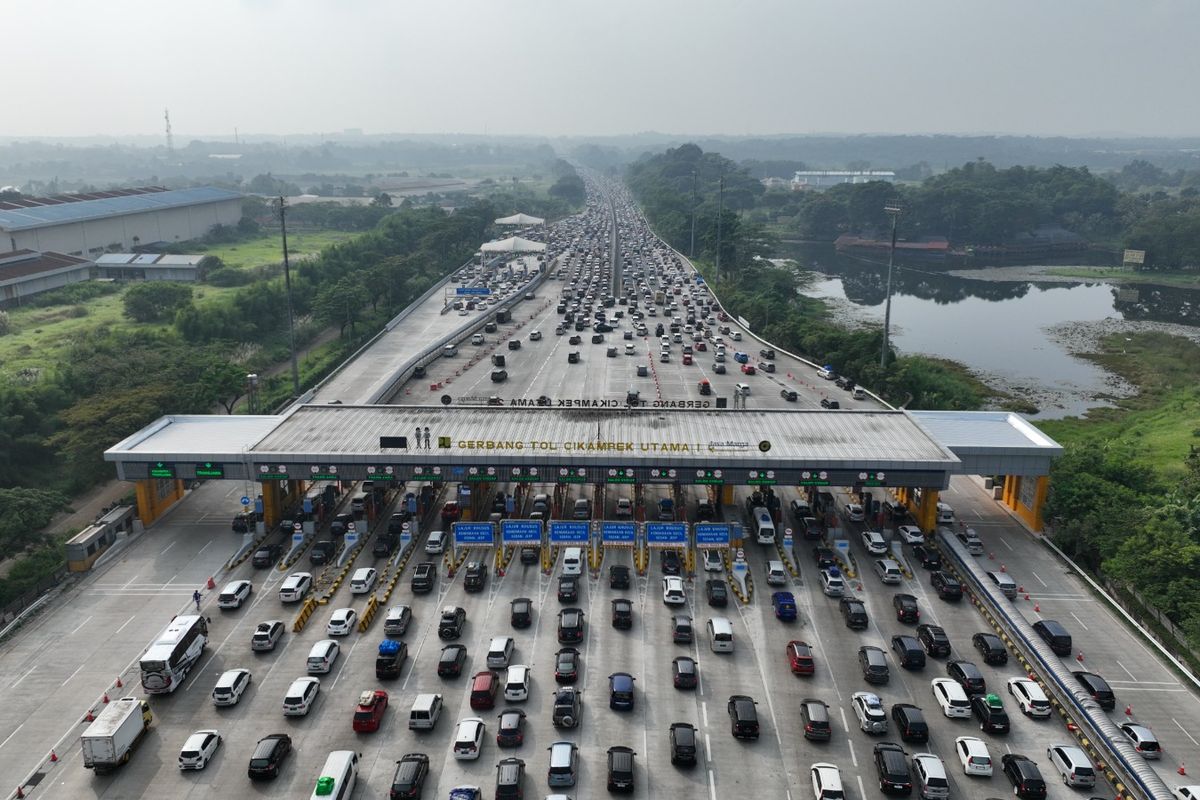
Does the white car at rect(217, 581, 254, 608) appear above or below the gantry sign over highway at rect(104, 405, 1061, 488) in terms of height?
below

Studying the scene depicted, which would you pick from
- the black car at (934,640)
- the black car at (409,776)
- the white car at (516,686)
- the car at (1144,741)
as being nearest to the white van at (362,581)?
the white car at (516,686)

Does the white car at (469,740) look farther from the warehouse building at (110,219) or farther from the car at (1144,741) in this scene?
the warehouse building at (110,219)

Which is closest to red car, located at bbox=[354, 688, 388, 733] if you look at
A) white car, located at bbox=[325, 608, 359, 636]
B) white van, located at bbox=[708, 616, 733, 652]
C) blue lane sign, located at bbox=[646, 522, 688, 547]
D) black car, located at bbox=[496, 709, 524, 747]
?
black car, located at bbox=[496, 709, 524, 747]

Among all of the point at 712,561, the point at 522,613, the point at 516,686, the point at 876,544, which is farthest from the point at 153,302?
the point at 876,544

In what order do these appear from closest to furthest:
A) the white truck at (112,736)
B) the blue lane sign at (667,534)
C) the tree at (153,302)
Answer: the white truck at (112,736) < the blue lane sign at (667,534) < the tree at (153,302)

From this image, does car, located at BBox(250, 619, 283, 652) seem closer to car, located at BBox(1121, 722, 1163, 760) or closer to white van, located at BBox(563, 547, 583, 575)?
white van, located at BBox(563, 547, 583, 575)

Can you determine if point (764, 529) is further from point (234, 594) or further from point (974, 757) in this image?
point (234, 594)

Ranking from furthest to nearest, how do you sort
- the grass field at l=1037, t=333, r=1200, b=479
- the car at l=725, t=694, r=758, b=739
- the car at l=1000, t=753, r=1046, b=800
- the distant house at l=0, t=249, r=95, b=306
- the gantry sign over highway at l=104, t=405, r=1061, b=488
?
the distant house at l=0, t=249, r=95, b=306 < the grass field at l=1037, t=333, r=1200, b=479 < the gantry sign over highway at l=104, t=405, r=1061, b=488 < the car at l=725, t=694, r=758, b=739 < the car at l=1000, t=753, r=1046, b=800
